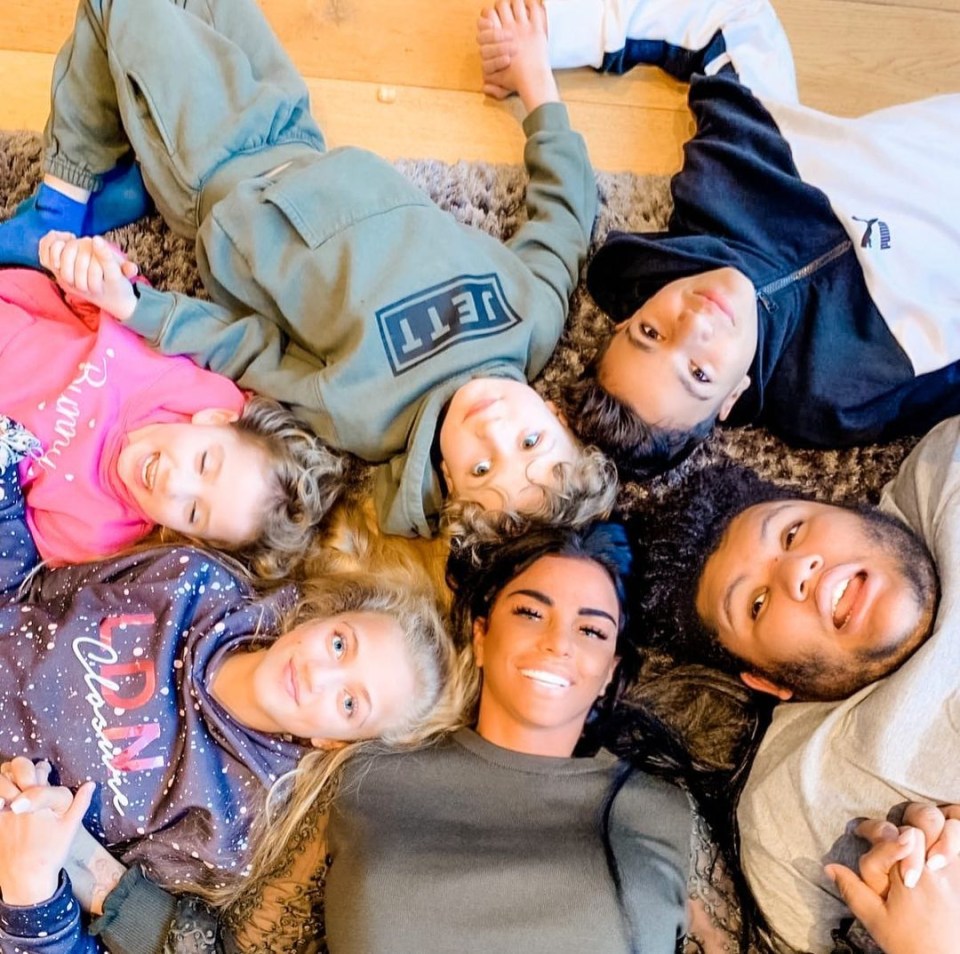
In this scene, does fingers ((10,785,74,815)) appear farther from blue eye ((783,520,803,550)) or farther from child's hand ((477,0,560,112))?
child's hand ((477,0,560,112))

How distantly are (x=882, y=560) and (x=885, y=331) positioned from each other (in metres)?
0.37

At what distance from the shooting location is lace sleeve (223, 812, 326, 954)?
1.26m

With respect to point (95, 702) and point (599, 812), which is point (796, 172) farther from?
point (95, 702)

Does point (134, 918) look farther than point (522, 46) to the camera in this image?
No

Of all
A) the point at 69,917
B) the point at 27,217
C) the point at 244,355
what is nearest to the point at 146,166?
the point at 27,217

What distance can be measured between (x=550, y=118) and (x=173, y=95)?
534mm

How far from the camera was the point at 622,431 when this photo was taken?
1249mm

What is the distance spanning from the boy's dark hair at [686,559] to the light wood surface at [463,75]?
0.54 m

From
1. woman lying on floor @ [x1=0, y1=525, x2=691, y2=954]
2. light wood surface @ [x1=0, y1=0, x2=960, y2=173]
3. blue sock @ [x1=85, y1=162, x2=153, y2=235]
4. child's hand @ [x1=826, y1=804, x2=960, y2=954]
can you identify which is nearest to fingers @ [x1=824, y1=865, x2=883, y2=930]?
child's hand @ [x1=826, y1=804, x2=960, y2=954]

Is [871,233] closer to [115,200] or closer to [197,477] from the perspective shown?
[197,477]

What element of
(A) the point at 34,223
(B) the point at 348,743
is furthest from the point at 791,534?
(A) the point at 34,223

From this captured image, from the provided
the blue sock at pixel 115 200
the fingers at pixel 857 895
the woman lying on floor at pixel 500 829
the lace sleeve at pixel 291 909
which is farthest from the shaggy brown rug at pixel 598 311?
the lace sleeve at pixel 291 909

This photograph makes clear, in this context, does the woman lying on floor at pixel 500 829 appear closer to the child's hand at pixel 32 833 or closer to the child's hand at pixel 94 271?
the child's hand at pixel 32 833

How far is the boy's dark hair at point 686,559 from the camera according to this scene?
1.23 meters
